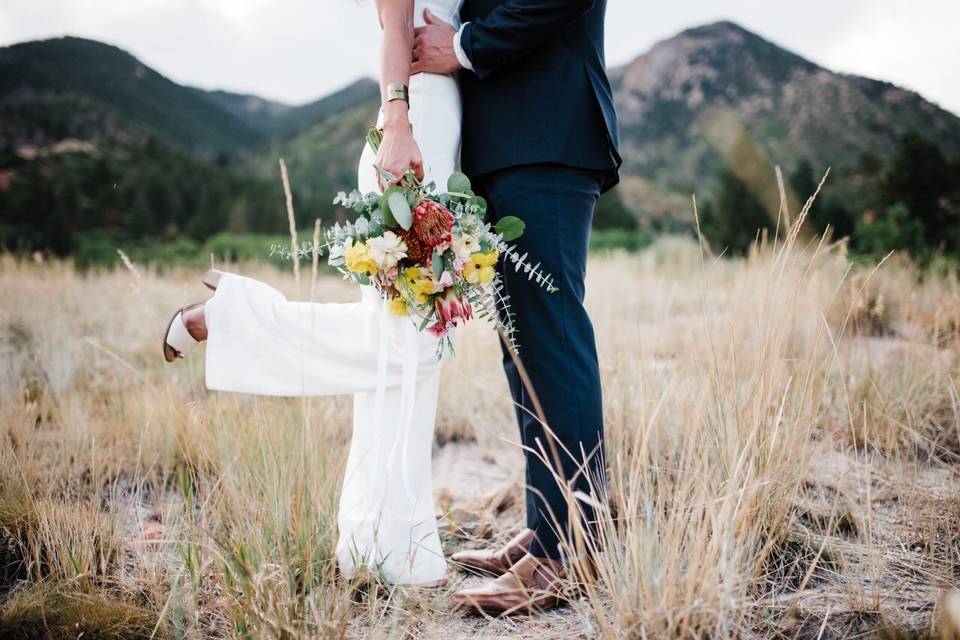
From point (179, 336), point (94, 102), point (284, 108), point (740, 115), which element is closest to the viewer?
point (179, 336)

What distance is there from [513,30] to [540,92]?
176 mm

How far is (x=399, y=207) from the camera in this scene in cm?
146

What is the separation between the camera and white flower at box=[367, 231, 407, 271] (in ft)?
4.91

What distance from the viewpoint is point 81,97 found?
1048 inches

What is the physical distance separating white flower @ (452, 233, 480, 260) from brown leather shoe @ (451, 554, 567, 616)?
85 centimetres

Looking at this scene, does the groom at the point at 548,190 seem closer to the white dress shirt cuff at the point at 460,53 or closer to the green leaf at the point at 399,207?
the white dress shirt cuff at the point at 460,53

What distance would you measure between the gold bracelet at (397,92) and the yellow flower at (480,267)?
0.47 metres

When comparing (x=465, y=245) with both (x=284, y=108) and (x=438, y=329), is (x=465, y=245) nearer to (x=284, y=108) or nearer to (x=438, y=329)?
(x=438, y=329)

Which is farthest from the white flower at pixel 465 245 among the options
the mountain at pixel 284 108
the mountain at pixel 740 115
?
the mountain at pixel 284 108

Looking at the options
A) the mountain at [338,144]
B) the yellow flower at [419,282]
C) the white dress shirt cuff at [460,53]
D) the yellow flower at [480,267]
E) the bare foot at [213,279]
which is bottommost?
the bare foot at [213,279]

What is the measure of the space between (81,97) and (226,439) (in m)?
30.9

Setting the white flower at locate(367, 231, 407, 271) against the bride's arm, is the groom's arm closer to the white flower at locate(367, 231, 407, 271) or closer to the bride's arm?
the bride's arm

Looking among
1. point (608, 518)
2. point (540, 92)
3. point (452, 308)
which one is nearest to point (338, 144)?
point (540, 92)

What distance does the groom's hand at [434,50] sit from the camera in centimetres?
168
